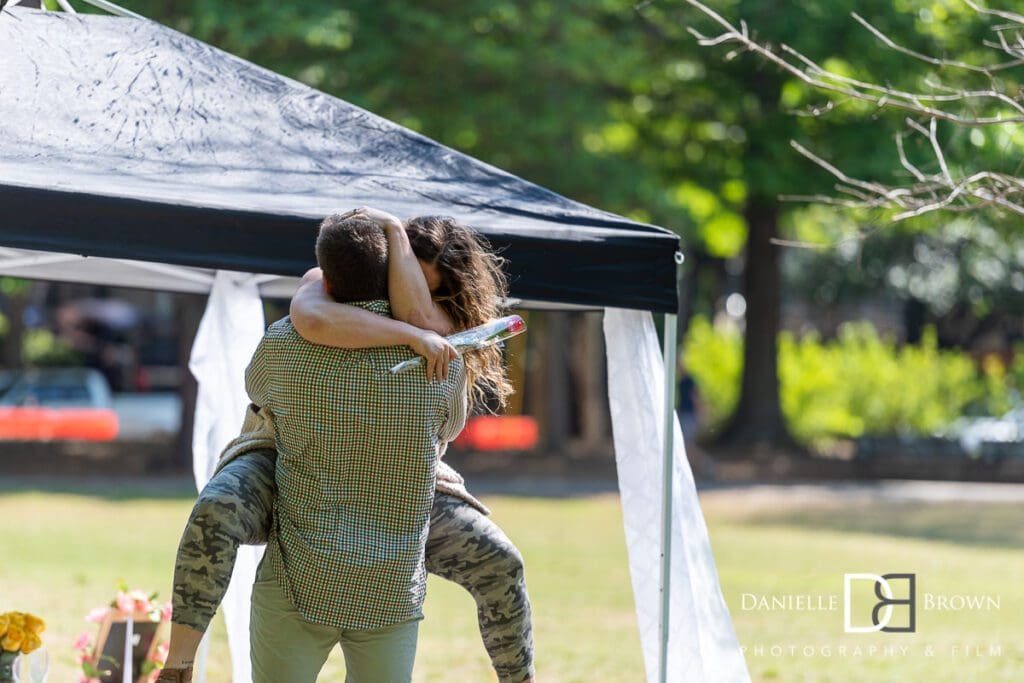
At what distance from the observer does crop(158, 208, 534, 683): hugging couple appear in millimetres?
3449

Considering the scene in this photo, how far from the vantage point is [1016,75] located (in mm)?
18266

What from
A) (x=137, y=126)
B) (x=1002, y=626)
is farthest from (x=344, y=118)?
(x=1002, y=626)

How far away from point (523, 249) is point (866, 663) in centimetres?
459

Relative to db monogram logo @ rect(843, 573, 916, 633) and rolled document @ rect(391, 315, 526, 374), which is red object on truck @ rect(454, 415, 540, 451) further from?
rolled document @ rect(391, 315, 526, 374)

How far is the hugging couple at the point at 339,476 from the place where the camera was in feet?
11.3

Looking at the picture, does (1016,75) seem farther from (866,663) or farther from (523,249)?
(523,249)

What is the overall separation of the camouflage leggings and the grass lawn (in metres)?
2.94

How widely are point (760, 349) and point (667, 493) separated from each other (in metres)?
19.1

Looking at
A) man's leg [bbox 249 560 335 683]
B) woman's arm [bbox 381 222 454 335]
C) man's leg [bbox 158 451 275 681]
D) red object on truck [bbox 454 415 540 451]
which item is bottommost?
red object on truck [bbox 454 415 540 451]

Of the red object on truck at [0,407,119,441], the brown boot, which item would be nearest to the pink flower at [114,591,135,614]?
the brown boot

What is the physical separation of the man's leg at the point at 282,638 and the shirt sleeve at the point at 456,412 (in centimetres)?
54

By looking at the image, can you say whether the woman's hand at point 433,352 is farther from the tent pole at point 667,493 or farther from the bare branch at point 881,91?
the bare branch at point 881,91

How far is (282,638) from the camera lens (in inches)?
139

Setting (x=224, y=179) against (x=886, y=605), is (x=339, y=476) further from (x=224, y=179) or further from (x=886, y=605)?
(x=886, y=605)
